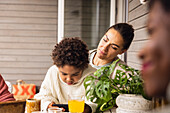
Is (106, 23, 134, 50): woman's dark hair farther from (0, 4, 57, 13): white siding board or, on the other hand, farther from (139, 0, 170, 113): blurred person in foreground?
(0, 4, 57, 13): white siding board

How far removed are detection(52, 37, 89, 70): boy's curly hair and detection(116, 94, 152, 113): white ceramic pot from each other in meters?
0.66

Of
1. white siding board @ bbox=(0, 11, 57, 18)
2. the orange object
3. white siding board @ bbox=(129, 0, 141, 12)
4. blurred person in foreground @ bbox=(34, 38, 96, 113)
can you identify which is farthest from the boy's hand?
white siding board @ bbox=(0, 11, 57, 18)

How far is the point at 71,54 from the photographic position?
173 centimetres

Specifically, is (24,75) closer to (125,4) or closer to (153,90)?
(125,4)

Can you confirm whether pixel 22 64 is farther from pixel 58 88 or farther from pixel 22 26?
pixel 58 88

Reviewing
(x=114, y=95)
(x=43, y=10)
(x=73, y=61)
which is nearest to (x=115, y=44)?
(x=73, y=61)

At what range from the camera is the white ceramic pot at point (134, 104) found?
42.6 inches

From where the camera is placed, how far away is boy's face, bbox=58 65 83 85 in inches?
67.9

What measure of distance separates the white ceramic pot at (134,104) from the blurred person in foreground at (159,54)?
0.81 m

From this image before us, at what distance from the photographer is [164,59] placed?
278 mm

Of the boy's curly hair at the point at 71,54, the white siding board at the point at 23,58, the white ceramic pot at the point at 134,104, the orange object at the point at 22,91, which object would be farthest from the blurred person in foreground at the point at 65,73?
the white siding board at the point at 23,58

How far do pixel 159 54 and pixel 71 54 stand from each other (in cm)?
146

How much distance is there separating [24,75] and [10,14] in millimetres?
1145

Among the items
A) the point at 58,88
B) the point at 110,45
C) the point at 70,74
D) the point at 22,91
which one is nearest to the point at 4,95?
the point at 58,88
